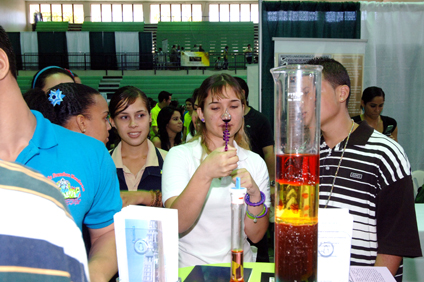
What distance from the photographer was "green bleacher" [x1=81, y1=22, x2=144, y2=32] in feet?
68.0

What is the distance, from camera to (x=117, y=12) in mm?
22922

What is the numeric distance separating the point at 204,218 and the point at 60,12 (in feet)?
82.1

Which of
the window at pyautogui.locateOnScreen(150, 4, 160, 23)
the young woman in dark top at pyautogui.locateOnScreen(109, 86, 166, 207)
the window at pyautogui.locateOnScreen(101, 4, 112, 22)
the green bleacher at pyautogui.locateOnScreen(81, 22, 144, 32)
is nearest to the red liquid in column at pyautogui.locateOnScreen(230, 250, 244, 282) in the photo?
the young woman in dark top at pyautogui.locateOnScreen(109, 86, 166, 207)

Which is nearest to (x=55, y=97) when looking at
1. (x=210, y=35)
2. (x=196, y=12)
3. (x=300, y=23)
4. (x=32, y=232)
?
(x=32, y=232)

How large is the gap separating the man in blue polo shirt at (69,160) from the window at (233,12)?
22656 mm

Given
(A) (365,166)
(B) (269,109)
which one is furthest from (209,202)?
(B) (269,109)

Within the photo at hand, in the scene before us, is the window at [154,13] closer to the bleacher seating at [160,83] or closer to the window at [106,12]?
the window at [106,12]

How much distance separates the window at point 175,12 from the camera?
2236 cm

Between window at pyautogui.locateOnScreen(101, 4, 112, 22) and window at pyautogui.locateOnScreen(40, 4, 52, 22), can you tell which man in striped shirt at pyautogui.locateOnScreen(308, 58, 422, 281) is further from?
window at pyautogui.locateOnScreen(40, 4, 52, 22)

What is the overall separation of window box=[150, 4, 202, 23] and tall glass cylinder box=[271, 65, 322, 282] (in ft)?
74.4

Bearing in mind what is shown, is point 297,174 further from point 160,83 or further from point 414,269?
point 160,83

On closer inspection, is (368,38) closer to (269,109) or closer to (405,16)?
(405,16)

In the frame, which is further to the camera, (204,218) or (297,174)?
(204,218)

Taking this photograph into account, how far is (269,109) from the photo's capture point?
15.2 ft
